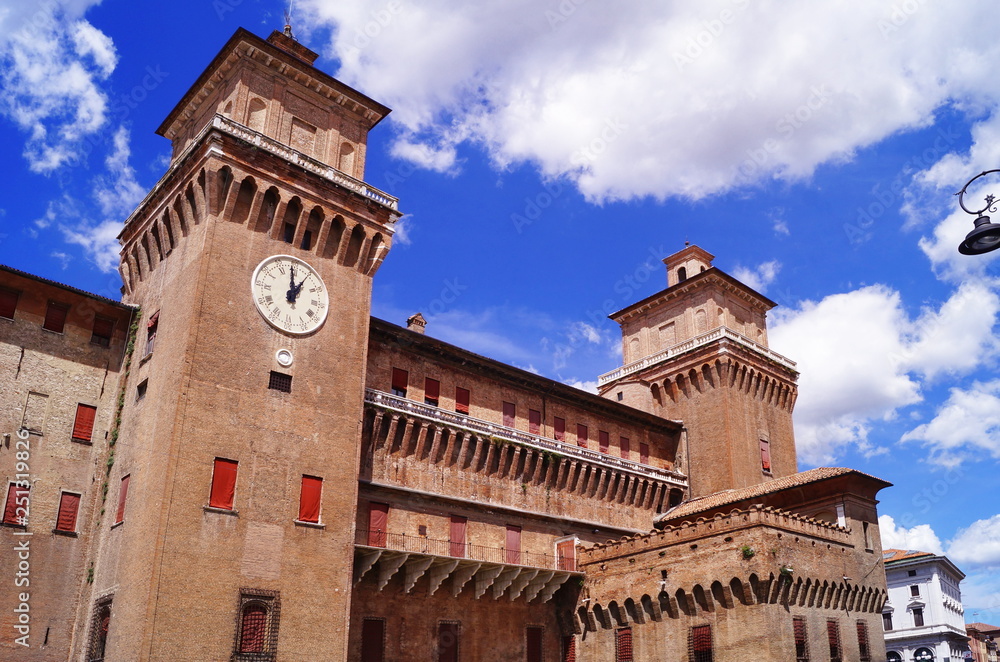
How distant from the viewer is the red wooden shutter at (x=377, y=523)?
A: 3338 cm

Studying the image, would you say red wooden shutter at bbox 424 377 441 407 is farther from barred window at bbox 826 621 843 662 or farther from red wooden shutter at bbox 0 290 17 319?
barred window at bbox 826 621 843 662

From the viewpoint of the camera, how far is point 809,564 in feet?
110

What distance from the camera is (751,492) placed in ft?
136

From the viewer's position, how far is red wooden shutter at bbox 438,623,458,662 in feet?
112

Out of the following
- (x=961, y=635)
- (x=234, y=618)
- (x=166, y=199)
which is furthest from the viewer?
(x=961, y=635)

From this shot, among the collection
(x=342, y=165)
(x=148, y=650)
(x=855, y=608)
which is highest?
(x=342, y=165)

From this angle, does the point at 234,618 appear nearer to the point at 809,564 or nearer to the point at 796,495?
the point at 809,564

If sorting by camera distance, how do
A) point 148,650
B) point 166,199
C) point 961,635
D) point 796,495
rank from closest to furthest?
point 148,650
point 166,199
point 796,495
point 961,635

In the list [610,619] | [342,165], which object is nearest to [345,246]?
[342,165]

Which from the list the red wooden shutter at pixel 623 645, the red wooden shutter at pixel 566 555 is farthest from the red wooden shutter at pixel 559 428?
the red wooden shutter at pixel 623 645

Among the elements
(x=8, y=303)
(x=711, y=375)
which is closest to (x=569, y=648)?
(x=711, y=375)

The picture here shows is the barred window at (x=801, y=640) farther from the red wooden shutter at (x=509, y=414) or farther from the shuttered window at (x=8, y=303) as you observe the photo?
the shuttered window at (x=8, y=303)

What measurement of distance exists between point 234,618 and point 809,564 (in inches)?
843

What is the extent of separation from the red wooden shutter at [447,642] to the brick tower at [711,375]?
1754 cm
